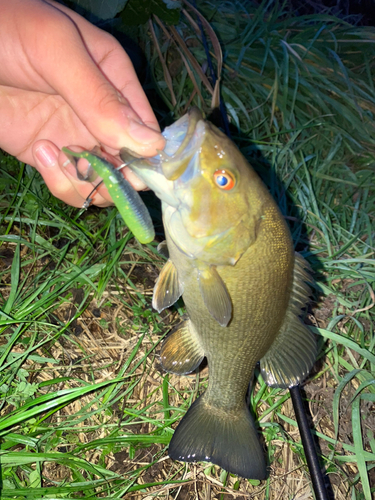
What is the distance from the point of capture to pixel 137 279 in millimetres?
3377

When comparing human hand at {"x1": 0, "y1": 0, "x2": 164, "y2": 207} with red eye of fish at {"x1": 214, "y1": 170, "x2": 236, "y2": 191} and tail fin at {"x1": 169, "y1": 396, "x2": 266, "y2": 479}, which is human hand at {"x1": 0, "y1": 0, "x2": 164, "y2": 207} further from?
tail fin at {"x1": 169, "y1": 396, "x2": 266, "y2": 479}

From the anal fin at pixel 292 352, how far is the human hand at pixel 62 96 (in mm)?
952

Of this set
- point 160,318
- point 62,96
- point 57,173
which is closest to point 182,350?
point 160,318

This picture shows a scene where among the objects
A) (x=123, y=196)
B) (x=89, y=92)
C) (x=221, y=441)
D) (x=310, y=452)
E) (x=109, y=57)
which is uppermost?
(x=89, y=92)

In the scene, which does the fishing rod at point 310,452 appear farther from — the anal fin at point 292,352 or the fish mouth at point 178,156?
the fish mouth at point 178,156

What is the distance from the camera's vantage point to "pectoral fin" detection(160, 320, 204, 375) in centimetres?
232

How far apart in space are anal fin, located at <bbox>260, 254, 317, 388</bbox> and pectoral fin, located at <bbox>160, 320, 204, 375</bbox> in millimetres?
347

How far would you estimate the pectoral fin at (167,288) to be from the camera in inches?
82.8

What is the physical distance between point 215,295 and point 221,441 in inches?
34.0

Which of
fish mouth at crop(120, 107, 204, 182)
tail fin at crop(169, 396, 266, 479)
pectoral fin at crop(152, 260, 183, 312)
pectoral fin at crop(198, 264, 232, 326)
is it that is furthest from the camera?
tail fin at crop(169, 396, 266, 479)

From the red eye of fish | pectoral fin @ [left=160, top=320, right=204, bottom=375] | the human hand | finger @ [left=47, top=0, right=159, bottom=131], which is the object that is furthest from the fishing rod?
finger @ [left=47, top=0, right=159, bottom=131]

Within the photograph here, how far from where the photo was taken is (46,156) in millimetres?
2432

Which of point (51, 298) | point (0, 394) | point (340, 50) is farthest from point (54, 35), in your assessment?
point (340, 50)

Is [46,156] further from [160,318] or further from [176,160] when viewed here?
[160,318]
